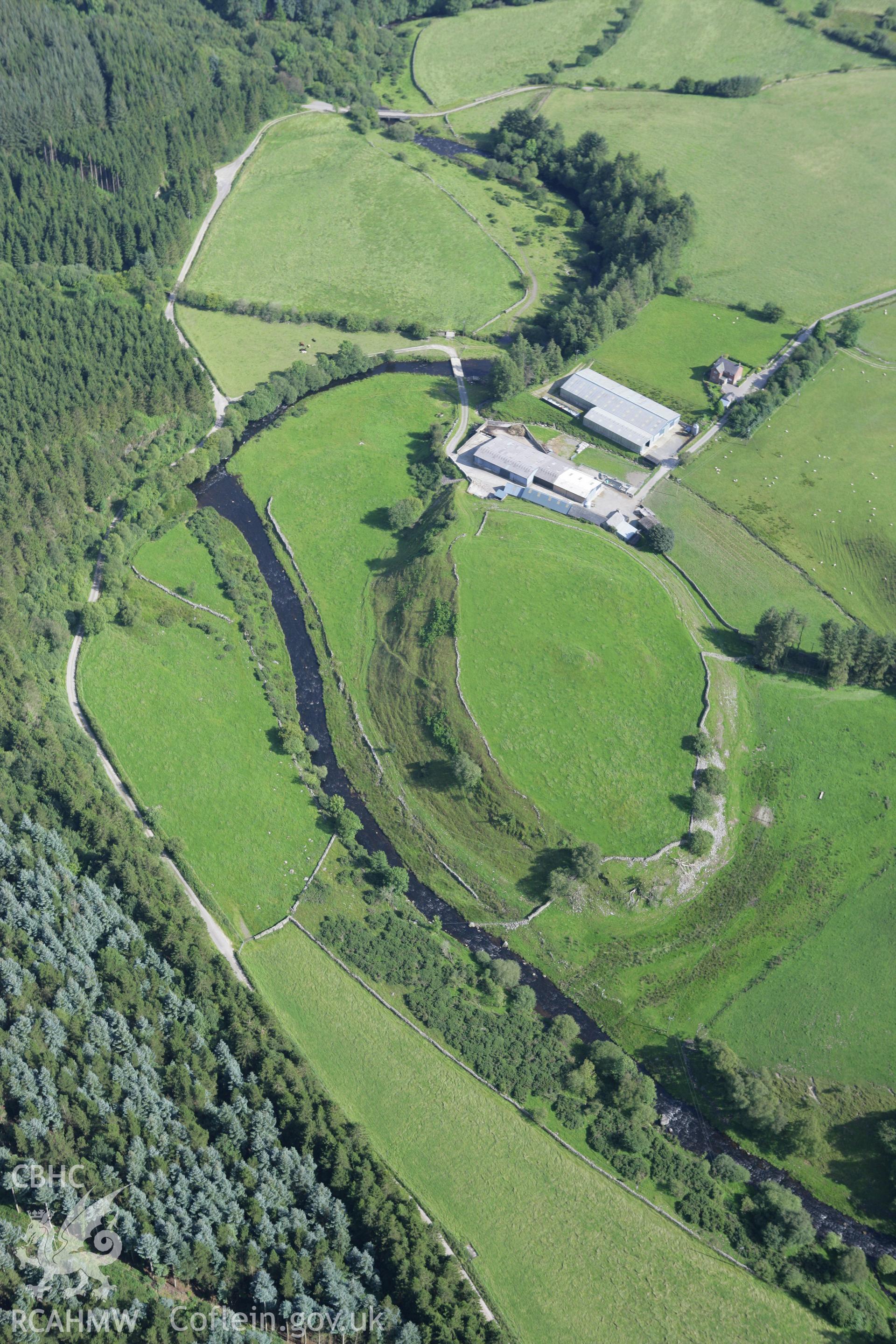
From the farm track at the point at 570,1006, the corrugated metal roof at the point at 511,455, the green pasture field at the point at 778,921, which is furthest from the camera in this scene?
the corrugated metal roof at the point at 511,455

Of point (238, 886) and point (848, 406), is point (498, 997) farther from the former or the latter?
point (848, 406)

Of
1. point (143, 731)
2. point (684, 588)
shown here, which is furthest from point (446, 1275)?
point (684, 588)

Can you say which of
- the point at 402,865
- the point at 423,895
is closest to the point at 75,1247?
the point at 423,895

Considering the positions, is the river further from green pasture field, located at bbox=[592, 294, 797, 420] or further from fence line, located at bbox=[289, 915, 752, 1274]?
green pasture field, located at bbox=[592, 294, 797, 420]

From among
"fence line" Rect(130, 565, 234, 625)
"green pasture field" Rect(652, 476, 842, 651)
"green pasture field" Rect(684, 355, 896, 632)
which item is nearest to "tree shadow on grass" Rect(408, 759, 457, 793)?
"fence line" Rect(130, 565, 234, 625)

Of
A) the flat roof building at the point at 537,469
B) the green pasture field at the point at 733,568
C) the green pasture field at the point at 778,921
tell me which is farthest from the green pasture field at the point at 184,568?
the green pasture field at the point at 733,568

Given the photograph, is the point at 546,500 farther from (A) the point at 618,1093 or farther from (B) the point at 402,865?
(A) the point at 618,1093

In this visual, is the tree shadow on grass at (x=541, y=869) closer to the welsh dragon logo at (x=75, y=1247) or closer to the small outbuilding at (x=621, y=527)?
the welsh dragon logo at (x=75, y=1247)
